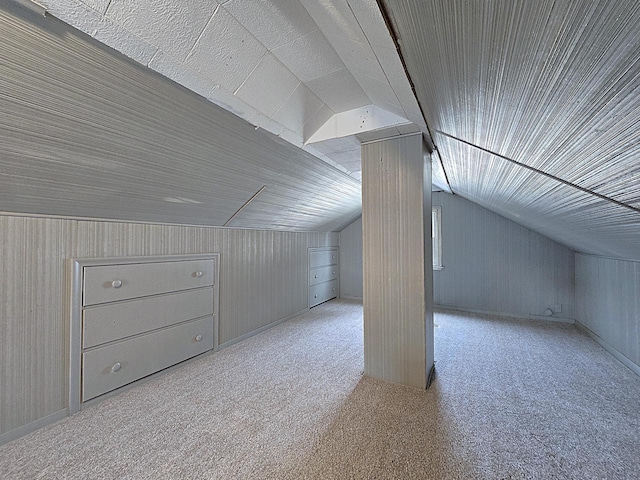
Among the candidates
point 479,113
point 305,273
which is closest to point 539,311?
point 305,273

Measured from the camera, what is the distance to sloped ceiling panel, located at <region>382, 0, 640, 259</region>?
0.54 metres

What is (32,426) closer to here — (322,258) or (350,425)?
(350,425)

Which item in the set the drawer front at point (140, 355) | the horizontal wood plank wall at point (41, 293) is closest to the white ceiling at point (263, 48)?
the horizontal wood plank wall at point (41, 293)

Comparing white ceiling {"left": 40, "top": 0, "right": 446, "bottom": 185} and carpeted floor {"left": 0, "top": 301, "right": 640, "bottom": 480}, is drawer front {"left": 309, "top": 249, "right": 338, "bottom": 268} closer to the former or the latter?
carpeted floor {"left": 0, "top": 301, "right": 640, "bottom": 480}

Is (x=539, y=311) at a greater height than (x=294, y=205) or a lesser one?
lesser

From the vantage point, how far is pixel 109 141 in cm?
145

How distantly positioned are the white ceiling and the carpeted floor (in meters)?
1.89

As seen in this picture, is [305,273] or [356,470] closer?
[356,470]

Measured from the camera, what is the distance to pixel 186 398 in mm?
1975

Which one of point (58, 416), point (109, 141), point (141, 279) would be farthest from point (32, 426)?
point (109, 141)

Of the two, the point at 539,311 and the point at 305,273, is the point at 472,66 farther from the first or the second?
the point at 539,311

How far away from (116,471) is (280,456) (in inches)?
31.1

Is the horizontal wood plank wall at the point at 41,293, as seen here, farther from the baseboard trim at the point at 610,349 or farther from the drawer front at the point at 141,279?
the baseboard trim at the point at 610,349

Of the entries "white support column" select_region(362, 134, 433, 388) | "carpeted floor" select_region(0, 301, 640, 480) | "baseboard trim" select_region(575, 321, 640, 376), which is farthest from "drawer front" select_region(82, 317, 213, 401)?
"baseboard trim" select_region(575, 321, 640, 376)
